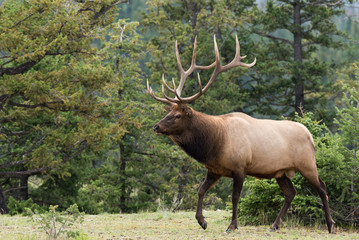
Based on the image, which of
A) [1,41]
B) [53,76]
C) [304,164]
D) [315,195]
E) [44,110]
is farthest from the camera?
[44,110]

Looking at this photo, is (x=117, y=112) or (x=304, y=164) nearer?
(x=304, y=164)

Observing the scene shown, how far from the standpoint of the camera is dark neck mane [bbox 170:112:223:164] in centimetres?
807

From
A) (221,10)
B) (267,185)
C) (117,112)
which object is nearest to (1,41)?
(117,112)

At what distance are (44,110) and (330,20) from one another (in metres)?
19.0

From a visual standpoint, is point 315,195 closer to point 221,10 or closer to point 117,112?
point 117,112

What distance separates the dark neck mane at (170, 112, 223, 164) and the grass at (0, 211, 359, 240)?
1210 millimetres

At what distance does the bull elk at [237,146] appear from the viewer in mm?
8031

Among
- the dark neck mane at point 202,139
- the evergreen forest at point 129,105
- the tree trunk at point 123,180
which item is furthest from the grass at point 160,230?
the tree trunk at point 123,180

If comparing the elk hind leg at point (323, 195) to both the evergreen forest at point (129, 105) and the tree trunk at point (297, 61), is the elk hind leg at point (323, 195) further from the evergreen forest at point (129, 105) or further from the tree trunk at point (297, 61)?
the tree trunk at point (297, 61)

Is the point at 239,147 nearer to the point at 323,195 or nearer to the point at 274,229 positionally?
the point at 274,229

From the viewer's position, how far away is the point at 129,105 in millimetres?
17312

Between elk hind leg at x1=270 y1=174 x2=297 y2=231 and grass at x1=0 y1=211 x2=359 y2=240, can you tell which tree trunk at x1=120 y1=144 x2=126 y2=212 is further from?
elk hind leg at x1=270 y1=174 x2=297 y2=231

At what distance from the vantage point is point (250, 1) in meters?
28.7

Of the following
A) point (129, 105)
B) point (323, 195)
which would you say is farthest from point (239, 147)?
point (129, 105)
